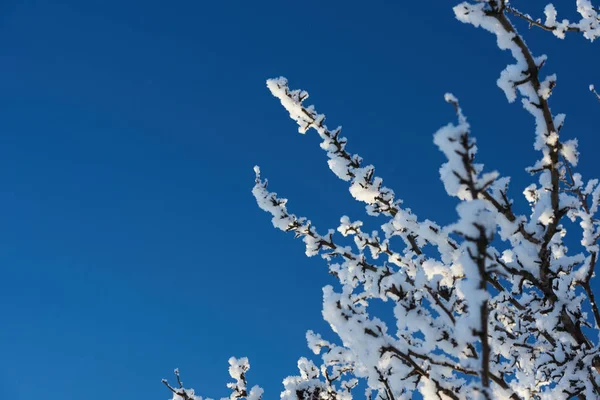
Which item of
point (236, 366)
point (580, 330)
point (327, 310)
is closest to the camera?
point (327, 310)

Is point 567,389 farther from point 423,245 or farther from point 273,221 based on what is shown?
point 273,221

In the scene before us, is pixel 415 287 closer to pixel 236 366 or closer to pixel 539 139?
pixel 539 139

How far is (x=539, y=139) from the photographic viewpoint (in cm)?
288

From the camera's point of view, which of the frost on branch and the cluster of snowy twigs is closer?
the cluster of snowy twigs

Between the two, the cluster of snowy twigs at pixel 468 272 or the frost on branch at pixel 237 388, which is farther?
the frost on branch at pixel 237 388

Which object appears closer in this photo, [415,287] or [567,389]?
[415,287]

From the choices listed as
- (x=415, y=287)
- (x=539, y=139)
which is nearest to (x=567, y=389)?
(x=415, y=287)

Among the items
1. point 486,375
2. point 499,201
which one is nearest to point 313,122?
point 499,201

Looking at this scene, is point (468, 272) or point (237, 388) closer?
point (468, 272)

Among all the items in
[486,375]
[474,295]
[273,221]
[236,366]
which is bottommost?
[486,375]

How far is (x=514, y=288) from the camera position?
441 centimetres

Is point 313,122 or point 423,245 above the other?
point 313,122

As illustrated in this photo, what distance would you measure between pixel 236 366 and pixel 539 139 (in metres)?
3.97

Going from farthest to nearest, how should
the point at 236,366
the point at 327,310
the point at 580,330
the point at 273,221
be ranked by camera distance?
1. the point at 236,366
2. the point at 273,221
3. the point at 580,330
4. the point at 327,310
